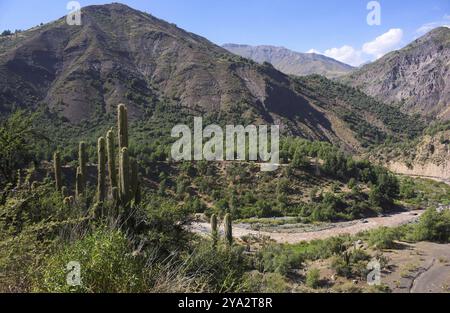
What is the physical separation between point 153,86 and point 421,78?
115442 mm

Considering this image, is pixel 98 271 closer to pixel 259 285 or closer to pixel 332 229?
pixel 259 285

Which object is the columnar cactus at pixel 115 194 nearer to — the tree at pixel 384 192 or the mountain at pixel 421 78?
the tree at pixel 384 192

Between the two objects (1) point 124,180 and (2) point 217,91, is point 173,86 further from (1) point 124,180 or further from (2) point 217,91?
(1) point 124,180

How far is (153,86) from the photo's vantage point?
102m

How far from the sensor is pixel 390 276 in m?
24.0

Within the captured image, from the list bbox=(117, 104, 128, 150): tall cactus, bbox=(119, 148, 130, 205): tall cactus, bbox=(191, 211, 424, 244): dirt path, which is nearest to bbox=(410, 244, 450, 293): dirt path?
bbox=(191, 211, 424, 244): dirt path

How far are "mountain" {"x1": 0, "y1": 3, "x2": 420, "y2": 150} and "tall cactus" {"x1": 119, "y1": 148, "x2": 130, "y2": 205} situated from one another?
65.1m

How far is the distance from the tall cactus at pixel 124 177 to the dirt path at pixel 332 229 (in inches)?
1110

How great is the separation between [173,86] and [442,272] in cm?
8280

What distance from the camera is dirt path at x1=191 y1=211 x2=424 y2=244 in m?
42.5

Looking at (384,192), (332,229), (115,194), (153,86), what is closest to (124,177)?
(115,194)

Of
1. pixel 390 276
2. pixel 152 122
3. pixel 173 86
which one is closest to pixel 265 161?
pixel 152 122

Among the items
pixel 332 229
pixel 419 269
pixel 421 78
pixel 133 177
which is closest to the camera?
pixel 133 177

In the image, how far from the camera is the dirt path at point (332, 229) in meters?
42.5
